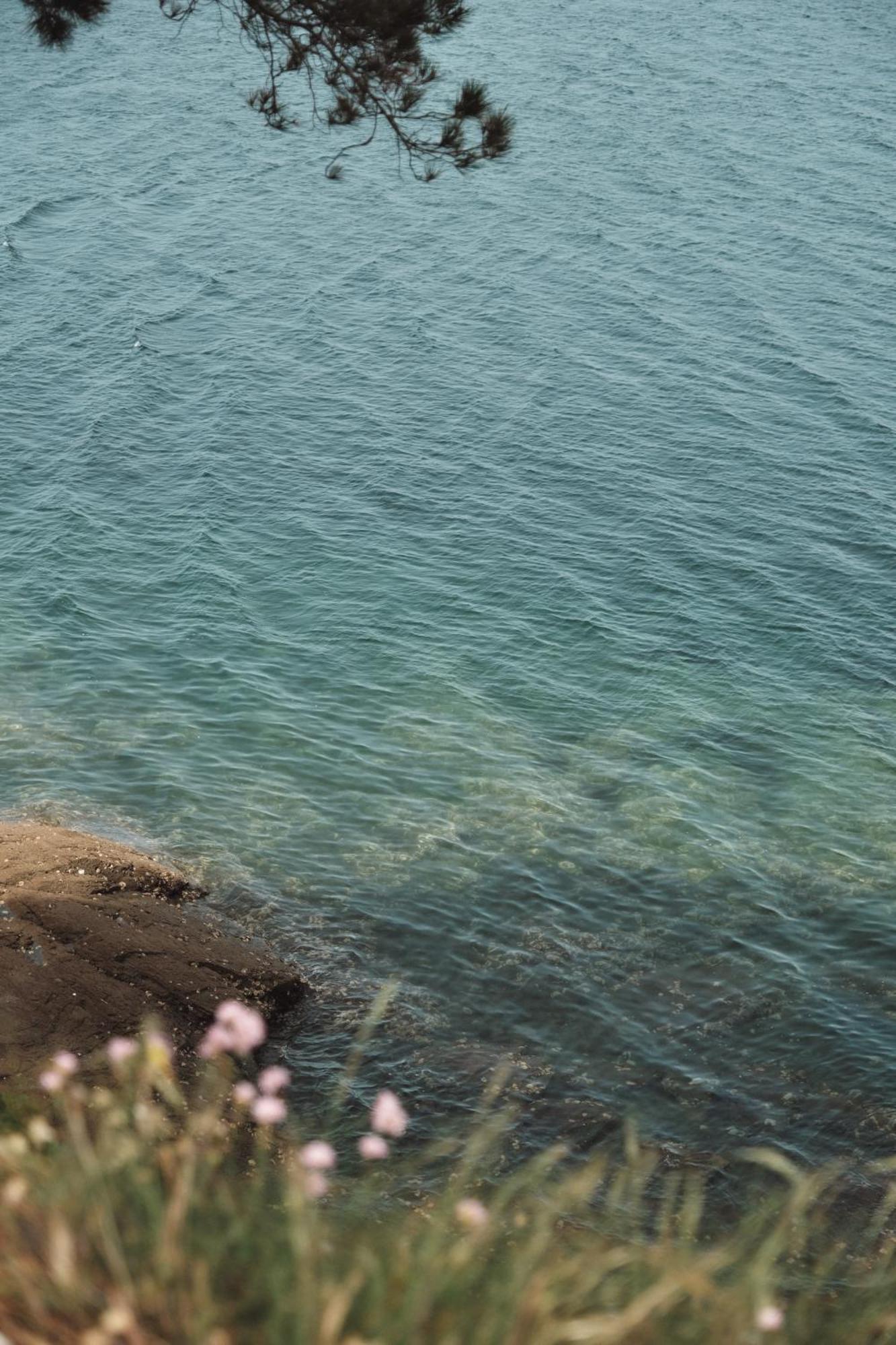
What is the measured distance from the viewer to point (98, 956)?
50.5ft

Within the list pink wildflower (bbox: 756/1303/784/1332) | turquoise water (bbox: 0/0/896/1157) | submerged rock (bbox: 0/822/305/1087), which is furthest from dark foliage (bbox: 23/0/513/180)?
pink wildflower (bbox: 756/1303/784/1332)

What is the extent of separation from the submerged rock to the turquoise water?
3.84ft

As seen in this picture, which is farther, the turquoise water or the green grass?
the turquoise water

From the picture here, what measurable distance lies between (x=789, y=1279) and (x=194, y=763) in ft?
46.2

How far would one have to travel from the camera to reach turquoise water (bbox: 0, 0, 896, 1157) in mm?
18156

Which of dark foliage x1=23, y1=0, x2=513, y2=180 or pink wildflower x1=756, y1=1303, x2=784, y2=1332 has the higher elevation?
dark foliage x1=23, y1=0, x2=513, y2=180

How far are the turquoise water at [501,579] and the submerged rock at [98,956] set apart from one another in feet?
3.84

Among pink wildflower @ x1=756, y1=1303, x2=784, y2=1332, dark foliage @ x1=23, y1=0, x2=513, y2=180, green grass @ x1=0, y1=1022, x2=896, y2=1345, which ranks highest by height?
dark foliage @ x1=23, y1=0, x2=513, y2=180

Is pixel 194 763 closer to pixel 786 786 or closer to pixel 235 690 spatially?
pixel 235 690

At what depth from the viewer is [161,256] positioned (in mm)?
52781

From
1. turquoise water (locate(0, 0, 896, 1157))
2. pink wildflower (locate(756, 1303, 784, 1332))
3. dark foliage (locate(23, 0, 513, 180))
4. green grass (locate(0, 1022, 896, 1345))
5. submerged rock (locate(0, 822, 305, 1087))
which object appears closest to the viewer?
pink wildflower (locate(756, 1303, 784, 1332))

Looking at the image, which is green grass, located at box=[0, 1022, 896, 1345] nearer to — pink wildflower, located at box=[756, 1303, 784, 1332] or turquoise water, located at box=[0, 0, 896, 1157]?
pink wildflower, located at box=[756, 1303, 784, 1332]

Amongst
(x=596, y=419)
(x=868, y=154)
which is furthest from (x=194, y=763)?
(x=868, y=154)

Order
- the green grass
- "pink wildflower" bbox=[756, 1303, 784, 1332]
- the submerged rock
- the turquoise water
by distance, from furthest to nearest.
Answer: the turquoise water < the submerged rock < the green grass < "pink wildflower" bbox=[756, 1303, 784, 1332]
